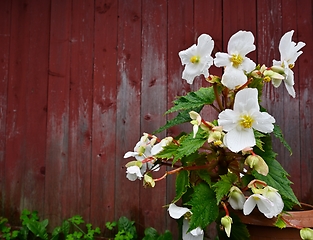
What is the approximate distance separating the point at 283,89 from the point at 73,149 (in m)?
1.13

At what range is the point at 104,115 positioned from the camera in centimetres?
172

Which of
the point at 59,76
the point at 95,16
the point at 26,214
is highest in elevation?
the point at 95,16

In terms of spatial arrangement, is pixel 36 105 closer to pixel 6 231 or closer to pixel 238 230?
pixel 6 231

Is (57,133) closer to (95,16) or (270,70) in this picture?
(95,16)

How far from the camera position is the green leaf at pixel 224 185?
0.74 m

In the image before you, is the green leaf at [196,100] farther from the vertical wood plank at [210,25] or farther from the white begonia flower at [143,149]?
the vertical wood plank at [210,25]

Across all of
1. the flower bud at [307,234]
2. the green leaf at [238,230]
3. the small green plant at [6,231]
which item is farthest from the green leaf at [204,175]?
the small green plant at [6,231]

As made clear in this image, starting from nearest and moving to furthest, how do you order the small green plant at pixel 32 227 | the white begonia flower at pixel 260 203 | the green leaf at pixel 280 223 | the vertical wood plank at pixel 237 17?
the white begonia flower at pixel 260 203
the green leaf at pixel 280 223
the vertical wood plank at pixel 237 17
the small green plant at pixel 32 227

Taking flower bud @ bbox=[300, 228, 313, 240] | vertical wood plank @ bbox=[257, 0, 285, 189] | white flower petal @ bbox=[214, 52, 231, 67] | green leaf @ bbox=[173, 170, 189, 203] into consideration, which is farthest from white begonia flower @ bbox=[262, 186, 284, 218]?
vertical wood plank @ bbox=[257, 0, 285, 189]

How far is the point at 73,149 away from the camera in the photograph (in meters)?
1.76

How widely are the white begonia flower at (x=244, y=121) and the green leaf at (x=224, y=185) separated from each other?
0.11m

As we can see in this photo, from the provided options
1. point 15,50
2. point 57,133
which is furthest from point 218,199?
point 15,50

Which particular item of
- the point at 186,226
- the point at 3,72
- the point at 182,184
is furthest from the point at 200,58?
the point at 3,72

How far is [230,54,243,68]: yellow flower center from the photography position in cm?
78
